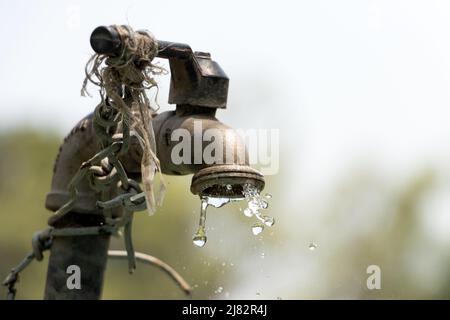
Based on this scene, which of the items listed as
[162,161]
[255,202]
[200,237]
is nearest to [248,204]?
[255,202]

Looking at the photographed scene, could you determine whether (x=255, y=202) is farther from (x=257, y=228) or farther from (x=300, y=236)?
(x=300, y=236)

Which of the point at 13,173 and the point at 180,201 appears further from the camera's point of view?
the point at 13,173

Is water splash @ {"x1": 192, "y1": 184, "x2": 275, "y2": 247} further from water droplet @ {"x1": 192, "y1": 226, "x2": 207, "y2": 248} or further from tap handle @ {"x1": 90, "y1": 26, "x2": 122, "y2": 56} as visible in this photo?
tap handle @ {"x1": 90, "y1": 26, "x2": 122, "y2": 56}

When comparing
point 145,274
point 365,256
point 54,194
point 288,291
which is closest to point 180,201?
point 145,274

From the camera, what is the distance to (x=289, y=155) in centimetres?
1739

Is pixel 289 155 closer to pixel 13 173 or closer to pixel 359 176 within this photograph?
pixel 359 176

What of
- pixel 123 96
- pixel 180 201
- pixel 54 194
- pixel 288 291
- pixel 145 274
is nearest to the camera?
pixel 123 96

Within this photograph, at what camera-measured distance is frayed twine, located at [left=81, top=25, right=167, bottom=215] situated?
3.47 meters

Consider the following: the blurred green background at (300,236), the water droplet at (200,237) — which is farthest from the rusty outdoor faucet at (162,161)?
the blurred green background at (300,236)

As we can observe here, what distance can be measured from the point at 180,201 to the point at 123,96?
12.2 m

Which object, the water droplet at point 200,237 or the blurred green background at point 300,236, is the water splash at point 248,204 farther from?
the blurred green background at point 300,236

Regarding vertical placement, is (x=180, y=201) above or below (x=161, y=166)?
above

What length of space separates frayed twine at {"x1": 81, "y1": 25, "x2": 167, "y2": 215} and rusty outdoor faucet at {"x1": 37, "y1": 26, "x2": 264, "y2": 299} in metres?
0.05

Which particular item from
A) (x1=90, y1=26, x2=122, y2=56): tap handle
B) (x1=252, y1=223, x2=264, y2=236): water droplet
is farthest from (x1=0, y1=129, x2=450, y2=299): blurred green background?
(x1=90, y1=26, x2=122, y2=56): tap handle
